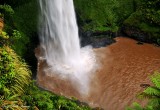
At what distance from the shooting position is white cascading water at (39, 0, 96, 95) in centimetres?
1648

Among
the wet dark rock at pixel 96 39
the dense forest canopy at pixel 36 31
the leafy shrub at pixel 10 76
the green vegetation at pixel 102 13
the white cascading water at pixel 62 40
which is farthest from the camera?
the green vegetation at pixel 102 13

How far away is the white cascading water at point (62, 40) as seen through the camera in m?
16.5

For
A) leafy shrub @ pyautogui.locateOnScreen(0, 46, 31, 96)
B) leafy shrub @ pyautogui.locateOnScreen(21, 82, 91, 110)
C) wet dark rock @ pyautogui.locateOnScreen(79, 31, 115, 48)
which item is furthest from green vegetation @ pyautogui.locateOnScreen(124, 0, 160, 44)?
leafy shrub @ pyautogui.locateOnScreen(0, 46, 31, 96)

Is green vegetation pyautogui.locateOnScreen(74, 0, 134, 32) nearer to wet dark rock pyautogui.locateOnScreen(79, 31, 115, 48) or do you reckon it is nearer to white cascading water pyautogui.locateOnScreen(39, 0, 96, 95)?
wet dark rock pyautogui.locateOnScreen(79, 31, 115, 48)

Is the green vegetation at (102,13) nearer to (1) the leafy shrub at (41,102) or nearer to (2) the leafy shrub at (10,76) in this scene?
(1) the leafy shrub at (41,102)

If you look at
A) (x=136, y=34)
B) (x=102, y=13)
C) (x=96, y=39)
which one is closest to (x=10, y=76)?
(x=96, y=39)

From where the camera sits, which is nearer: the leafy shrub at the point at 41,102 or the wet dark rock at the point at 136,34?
the leafy shrub at the point at 41,102

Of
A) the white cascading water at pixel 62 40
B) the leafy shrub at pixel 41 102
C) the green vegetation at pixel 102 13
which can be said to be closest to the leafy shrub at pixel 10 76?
the leafy shrub at pixel 41 102

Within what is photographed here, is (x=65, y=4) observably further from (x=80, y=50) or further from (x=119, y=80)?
(x=119, y=80)

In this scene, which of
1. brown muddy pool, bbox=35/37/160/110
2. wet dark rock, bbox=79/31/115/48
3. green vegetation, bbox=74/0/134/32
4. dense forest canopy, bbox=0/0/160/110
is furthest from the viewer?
green vegetation, bbox=74/0/134/32

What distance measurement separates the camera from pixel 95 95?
13.7 metres

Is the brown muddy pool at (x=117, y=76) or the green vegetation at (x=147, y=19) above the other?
the green vegetation at (x=147, y=19)

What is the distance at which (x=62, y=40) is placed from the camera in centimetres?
1819

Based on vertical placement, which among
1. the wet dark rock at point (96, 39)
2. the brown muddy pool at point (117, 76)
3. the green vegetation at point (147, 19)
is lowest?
the brown muddy pool at point (117, 76)
